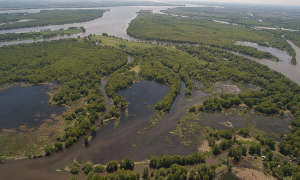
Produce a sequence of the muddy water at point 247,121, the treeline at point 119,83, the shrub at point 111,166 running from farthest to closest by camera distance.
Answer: the treeline at point 119,83 → the muddy water at point 247,121 → the shrub at point 111,166

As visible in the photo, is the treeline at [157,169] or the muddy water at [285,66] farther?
the muddy water at [285,66]

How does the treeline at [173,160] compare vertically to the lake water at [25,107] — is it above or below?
below

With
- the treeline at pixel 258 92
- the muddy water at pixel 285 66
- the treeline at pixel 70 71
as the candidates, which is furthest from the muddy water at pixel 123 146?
the muddy water at pixel 285 66

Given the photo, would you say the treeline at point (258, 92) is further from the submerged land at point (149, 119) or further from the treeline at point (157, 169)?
the treeline at point (157, 169)

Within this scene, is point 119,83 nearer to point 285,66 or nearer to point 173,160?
point 173,160

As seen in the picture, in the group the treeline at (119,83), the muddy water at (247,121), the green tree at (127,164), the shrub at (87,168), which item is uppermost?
the treeline at (119,83)

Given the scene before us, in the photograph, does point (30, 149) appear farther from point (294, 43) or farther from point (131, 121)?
point (294, 43)

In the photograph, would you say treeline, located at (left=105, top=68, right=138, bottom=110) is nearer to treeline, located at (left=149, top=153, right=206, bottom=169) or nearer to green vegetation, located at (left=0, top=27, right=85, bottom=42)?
treeline, located at (left=149, top=153, right=206, bottom=169)
